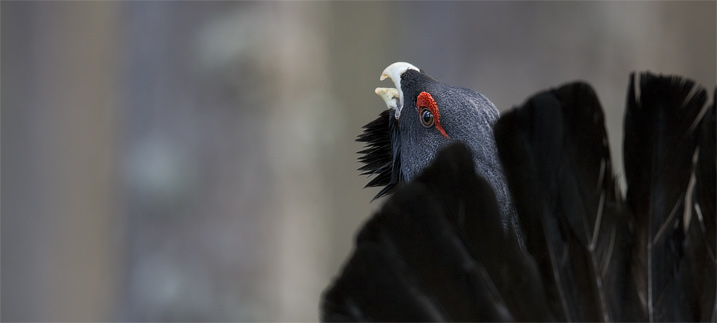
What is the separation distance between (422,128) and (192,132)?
122 cm

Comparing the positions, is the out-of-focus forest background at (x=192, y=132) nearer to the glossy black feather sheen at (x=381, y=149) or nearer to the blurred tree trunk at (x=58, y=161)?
the blurred tree trunk at (x=58, y=161)

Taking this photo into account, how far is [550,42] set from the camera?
2975 mm

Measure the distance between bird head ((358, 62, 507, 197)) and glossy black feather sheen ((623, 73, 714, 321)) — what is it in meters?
0.49

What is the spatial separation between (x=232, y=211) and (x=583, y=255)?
1.96 m

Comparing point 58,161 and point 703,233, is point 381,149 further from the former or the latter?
point 58,161

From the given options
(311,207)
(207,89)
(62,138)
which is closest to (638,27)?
(311,207)

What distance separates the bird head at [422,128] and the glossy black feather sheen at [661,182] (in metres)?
0.49

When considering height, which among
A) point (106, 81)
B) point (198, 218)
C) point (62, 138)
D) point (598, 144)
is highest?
point (598, 144)

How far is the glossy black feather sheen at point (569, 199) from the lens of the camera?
3.34 feet

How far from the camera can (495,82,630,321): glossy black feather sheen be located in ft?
3.34

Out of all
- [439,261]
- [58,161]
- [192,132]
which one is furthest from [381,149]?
[58,161]

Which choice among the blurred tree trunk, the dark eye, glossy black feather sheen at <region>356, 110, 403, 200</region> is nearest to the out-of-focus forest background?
the blurred tree trunk

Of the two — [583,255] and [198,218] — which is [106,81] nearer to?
[198,218]

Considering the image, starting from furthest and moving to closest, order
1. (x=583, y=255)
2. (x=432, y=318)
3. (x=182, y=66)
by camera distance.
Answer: (x=182, y=66) < (x=583, y=255) < (x=432, y=318)
